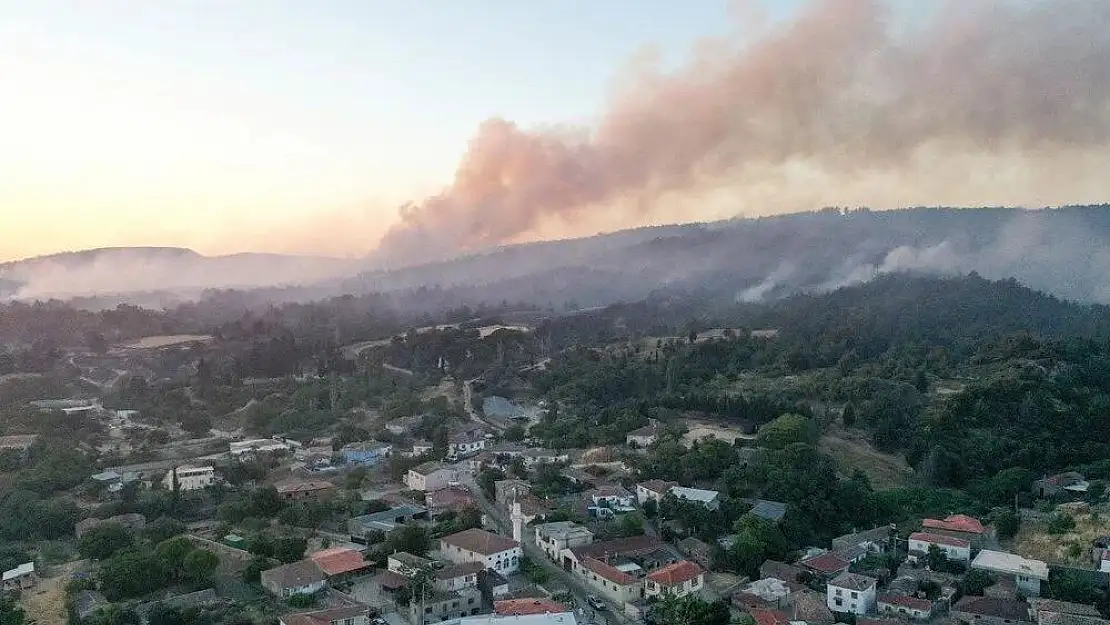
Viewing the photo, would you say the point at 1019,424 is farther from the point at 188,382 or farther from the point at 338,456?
the point at 188,382

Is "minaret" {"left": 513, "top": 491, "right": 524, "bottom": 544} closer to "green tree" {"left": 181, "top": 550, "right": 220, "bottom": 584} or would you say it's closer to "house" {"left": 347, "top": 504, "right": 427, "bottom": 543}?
"house" {"left": 347, "top": 504, "right": 427, "bottom": 543}

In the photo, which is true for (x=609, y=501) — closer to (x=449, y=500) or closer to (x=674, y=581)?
(x=449, y=500)

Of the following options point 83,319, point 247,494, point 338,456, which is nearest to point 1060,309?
point 338,456

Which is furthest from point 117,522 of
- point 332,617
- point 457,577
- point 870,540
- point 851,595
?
point 870,540

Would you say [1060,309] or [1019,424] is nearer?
[1019,424]

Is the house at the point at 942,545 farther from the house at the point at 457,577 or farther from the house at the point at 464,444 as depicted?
the house at the point at 464,444

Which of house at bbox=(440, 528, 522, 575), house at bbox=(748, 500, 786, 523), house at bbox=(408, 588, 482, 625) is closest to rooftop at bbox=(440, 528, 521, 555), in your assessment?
house at bbox=(440, 528, 522, 575)
